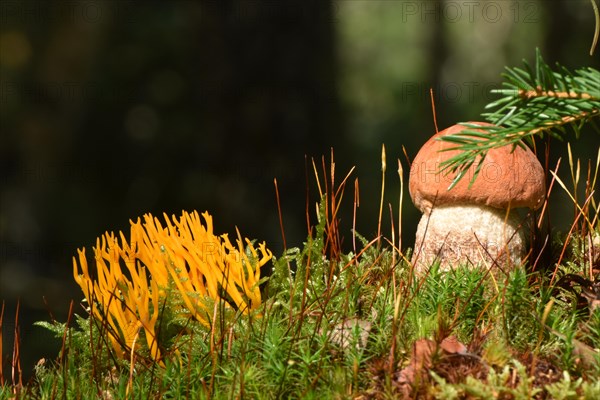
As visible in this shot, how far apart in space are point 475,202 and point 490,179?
10 centimetres

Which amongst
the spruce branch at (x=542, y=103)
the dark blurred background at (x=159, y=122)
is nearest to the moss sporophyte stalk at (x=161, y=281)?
the dark blurred background at (x=159, y=122)

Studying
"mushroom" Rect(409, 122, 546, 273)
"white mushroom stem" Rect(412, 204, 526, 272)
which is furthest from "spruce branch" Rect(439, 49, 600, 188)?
"white mushroom stem" Rect(412, 204, 526, 272)

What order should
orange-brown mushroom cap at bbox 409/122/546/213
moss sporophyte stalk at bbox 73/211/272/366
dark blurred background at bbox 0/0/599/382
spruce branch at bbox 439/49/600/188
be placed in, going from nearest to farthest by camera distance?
spruce branch at bbox 439/49/600/188, moss sporophyte stalk at bbox 73/211/272/366, orange-brown mushroom cap at bbox 409/122/546/213, dark blurred background at bbox 0/0/599/382

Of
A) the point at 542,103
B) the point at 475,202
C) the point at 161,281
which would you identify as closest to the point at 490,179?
the point at 475,202

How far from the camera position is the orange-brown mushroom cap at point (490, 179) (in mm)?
2117

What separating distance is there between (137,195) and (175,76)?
1610mm

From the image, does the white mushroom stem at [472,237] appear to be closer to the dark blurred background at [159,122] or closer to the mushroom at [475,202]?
the mushroom at [475,202]

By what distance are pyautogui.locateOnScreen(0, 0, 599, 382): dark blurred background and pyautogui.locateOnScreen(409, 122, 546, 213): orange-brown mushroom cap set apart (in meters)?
0.34

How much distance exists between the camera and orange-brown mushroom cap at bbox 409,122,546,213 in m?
2.12

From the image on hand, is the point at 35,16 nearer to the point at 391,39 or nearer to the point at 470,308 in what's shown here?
the point at 470,308

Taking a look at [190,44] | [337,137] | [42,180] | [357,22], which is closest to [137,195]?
[42,180]

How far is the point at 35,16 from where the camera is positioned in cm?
802

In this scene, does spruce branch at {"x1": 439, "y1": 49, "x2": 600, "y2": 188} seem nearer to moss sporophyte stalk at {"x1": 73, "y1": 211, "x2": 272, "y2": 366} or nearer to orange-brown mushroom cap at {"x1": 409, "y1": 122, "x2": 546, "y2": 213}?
orange-brown mushroom cap at {"x1": 409, "y1": 122, "x2": 546, "y2": 213}

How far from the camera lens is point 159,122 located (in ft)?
24.3
